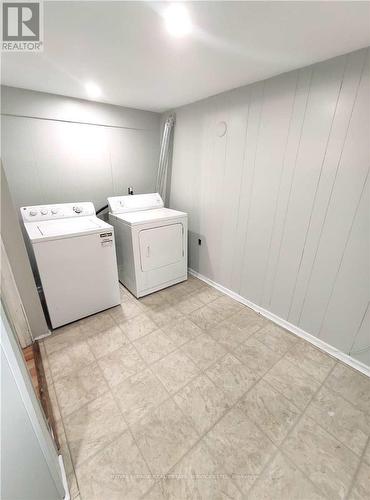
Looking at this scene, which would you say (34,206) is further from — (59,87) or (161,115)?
(161,115)

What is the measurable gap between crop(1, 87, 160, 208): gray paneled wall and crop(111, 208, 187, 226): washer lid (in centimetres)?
54

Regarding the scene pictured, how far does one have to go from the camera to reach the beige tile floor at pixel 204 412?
1104 millimetres

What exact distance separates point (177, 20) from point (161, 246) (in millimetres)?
1865

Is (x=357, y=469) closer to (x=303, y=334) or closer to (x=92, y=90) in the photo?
(x=303, y=334)

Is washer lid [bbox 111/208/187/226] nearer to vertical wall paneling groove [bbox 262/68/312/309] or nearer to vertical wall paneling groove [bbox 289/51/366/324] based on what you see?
vertical wall paneling groove [bbox 262/68/312/309]

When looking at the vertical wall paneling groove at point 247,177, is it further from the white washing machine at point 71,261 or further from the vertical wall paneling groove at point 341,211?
the white washing machine at point 71,261

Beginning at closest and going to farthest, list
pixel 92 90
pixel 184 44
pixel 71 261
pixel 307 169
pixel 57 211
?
pixel 184 44, pixel 307 169, pixel 71 261, pixel 92 90, pixel 57 211

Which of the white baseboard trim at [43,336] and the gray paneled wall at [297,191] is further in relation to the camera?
the white baseboard trim at [43,336]

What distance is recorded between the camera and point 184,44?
1.36 metres

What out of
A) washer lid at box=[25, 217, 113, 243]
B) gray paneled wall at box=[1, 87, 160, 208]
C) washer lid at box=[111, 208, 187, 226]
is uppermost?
gray paneled wall at box=[1, 87, 160, 208]

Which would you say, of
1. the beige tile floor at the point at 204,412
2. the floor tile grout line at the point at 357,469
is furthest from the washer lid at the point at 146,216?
the floor tile grout line at the point at 357,469

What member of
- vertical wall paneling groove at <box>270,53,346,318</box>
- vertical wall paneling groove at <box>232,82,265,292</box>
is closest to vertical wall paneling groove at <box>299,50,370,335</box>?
vertical wall paneling groove at <box>270,53,346,318</box>

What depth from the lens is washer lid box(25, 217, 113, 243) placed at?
1.86 meters

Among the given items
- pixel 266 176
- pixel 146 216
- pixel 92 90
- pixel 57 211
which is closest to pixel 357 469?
pixel 266 176
